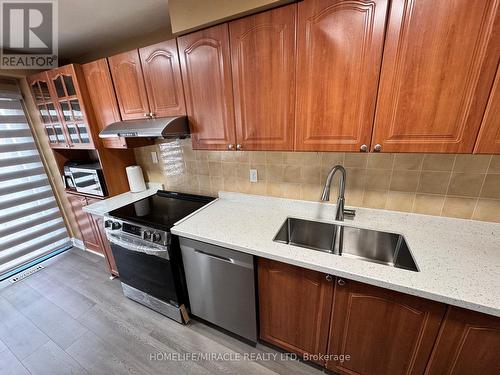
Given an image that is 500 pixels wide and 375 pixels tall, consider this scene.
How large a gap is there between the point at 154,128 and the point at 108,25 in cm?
105

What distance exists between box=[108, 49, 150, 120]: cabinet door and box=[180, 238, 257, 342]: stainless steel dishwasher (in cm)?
109

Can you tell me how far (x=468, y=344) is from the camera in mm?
858

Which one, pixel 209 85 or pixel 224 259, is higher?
pixel 209 85

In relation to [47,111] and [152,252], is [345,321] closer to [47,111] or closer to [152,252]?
[152,252]

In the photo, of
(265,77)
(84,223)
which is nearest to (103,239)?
(84,223)

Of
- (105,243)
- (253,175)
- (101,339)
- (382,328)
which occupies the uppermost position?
(253,175)

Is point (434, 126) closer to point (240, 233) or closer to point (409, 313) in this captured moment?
point (409, 313)

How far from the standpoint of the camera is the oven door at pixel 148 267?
4.95ft

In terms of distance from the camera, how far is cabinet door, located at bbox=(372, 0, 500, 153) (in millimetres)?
789

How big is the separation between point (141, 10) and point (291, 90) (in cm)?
128

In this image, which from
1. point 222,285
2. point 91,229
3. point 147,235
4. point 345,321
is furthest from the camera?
point 91,229

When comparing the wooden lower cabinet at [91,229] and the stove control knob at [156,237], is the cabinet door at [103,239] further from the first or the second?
the stove control knob at [156,237]
